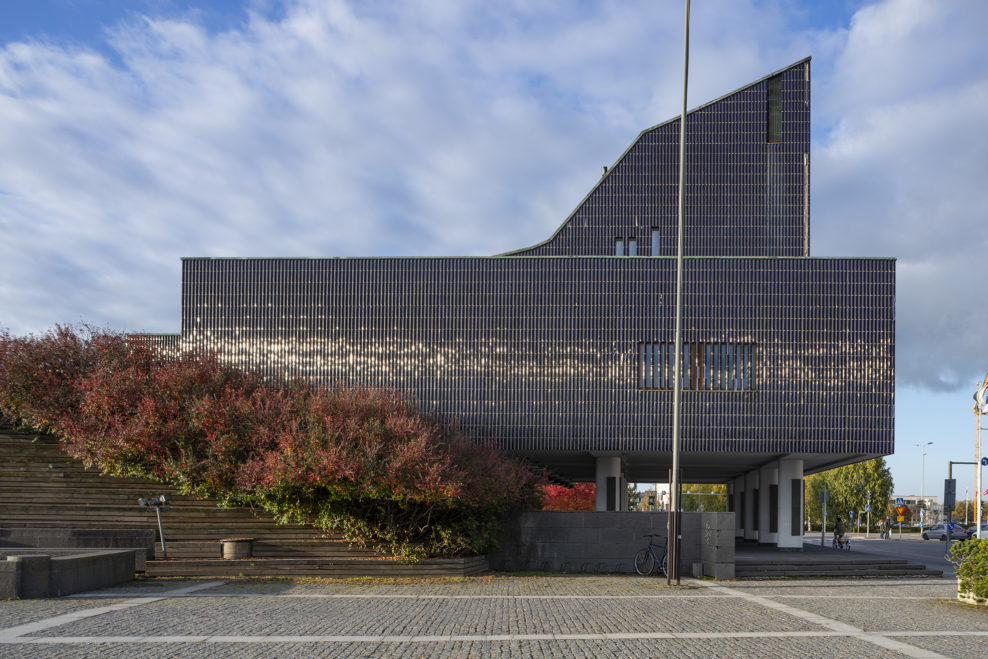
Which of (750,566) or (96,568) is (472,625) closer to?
(96,568)

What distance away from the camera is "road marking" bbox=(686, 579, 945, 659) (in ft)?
35.3

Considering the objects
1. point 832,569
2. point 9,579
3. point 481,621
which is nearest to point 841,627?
point 481,621

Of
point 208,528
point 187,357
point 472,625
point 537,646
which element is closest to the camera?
point 537,646

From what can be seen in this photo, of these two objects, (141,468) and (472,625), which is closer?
(472,625)

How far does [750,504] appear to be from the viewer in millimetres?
43531

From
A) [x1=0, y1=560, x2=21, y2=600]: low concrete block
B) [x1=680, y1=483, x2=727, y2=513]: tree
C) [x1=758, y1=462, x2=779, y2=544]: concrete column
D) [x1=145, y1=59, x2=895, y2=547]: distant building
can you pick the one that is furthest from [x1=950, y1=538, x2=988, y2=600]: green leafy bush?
[x1=680, y1=483, x2=727, y2=513]: tree

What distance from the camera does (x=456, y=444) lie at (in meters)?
22.6

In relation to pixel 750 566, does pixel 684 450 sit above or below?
above

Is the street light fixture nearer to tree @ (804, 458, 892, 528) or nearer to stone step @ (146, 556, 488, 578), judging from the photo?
stone step @ (146, 556, 488, 578)

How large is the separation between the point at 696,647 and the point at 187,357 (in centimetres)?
1699

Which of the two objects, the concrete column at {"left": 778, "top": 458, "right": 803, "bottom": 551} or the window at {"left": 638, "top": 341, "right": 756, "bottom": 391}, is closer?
the window at {"left": 638, "top": 341, "right": 756, "bottom": 391}

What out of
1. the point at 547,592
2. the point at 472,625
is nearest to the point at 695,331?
the point at 547,592

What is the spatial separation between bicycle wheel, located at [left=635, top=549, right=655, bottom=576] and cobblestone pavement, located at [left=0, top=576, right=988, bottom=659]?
11.4 ft

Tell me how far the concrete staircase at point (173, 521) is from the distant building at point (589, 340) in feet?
21.5
